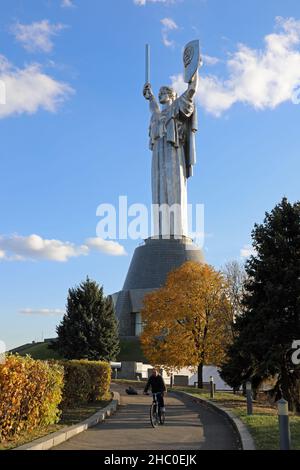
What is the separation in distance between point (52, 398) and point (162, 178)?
150 feet

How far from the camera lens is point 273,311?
18422 millimetres

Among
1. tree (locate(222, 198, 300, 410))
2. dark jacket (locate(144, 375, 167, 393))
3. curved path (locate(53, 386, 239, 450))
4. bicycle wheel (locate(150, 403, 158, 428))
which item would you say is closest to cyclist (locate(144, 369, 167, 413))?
dark jacket (locate(144, 375, 167, 393))

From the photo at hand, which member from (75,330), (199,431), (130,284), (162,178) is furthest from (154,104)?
(199,431)

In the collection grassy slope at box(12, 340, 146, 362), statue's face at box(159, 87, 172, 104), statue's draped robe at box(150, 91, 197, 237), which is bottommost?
grassy slope at box(12, 340, 146, 362)

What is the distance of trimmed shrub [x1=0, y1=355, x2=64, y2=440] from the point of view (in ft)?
30.9

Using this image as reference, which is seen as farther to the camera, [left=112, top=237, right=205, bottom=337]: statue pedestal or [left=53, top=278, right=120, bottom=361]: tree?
[left=112, top=237, right=205, bottom=337]: statue pedestal

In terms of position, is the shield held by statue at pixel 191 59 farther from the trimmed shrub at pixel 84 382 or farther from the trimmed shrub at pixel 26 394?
the trimmed shrub at pixel 26 394

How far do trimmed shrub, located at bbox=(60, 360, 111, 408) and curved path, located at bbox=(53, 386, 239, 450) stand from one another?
1.26m

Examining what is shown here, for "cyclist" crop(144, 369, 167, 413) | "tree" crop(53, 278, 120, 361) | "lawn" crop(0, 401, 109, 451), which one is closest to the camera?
"lawn" crop(0, 401, 109, 451)

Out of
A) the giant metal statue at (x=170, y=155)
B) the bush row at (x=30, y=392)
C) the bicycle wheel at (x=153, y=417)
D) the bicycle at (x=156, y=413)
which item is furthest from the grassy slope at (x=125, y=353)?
the bicycle wheel at (x=153, y=417)

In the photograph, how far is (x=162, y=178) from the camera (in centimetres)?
5662

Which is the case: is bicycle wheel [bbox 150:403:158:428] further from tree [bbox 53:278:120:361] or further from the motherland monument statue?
the motherland monument statue

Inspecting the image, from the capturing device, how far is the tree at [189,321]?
3178 cm
